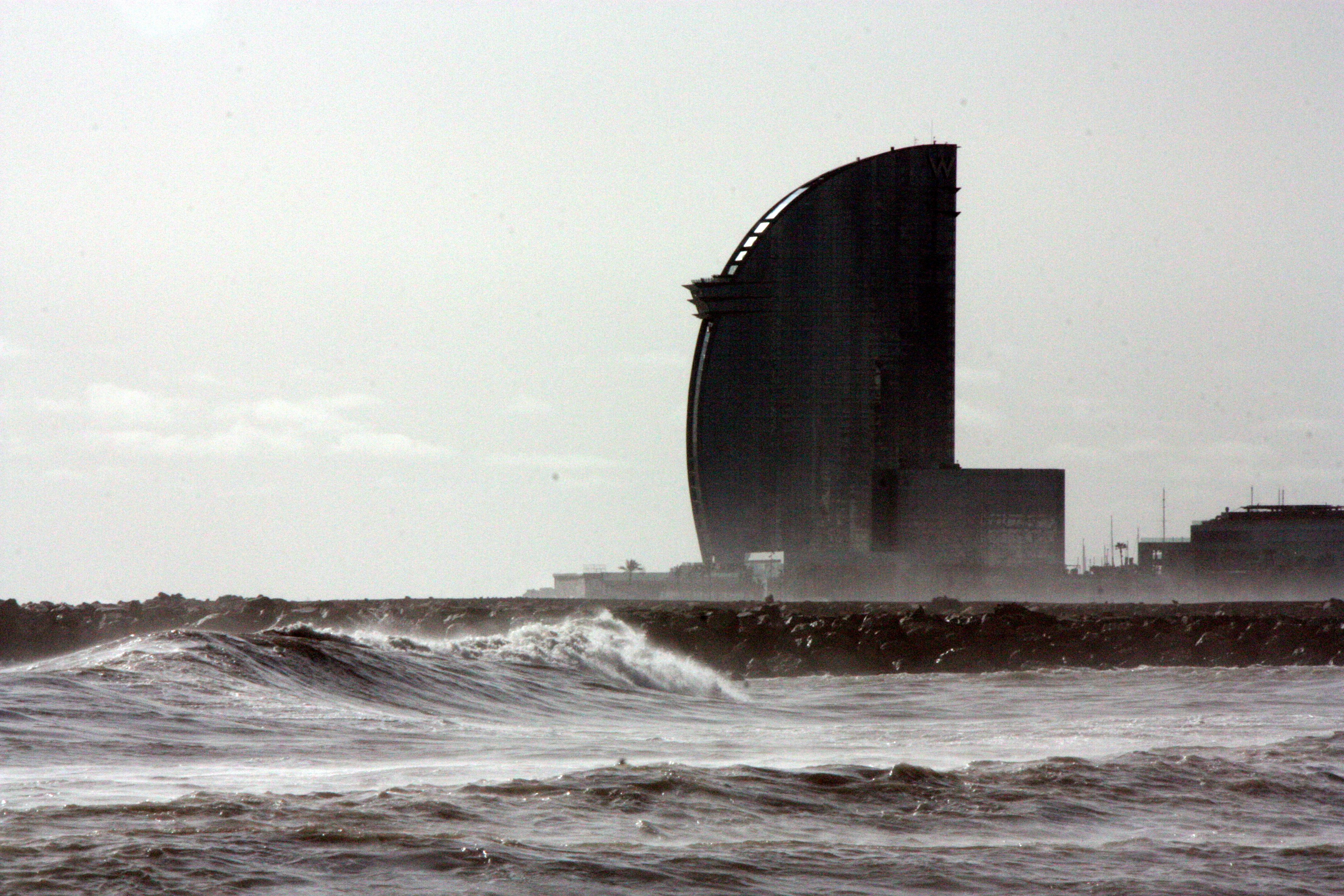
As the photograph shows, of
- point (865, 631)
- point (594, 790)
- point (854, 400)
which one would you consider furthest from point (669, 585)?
point (594, 790)

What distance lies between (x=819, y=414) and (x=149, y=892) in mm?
92896

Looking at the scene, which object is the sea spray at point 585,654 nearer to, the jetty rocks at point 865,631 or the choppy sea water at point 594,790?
the jetty rocks at point 865,631

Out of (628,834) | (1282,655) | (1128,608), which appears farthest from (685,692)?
(1128,608)

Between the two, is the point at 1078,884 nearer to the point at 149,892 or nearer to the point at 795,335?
the point at 149,892

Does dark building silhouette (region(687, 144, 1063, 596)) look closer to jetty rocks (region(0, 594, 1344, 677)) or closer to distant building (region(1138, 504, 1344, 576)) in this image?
distant building (region(1138, 504, 1344, 576))

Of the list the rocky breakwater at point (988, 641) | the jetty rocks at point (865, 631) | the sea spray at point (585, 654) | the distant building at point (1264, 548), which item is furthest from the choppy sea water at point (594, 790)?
the distant building at point (1264, 548)

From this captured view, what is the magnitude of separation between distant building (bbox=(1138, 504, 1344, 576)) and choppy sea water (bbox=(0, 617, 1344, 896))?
271ft

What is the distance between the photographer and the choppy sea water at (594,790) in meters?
8.00

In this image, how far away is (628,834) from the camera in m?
9.05

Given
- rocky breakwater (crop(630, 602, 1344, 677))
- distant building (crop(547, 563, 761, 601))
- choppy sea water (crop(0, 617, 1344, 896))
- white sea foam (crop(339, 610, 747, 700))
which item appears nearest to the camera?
choppy sea water (crop(0, 617, 1344, 896))

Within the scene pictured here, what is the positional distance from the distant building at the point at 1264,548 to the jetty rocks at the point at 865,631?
181 feet

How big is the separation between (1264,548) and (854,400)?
1055 inches

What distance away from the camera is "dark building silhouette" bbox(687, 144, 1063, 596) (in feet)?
315

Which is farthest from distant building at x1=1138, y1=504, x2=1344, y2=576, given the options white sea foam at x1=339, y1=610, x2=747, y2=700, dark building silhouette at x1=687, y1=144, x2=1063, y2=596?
white sea foam at x1=339, y1=610, x2=747, y2=700
